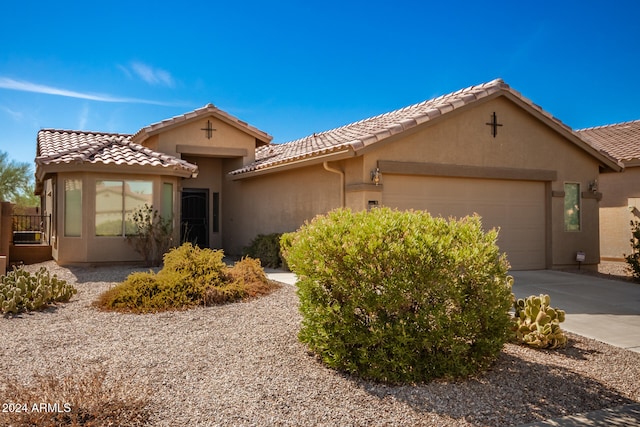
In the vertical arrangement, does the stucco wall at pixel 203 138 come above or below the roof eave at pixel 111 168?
above

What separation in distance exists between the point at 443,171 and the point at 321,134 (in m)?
6.35

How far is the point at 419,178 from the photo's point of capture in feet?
40.0

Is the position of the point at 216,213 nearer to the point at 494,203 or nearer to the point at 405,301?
the point at 494,203

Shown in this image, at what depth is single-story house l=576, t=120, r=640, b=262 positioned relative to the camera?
17.4 meters

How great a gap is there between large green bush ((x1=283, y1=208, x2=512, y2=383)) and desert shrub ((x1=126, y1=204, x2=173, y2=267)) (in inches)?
366

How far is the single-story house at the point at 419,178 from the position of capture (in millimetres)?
11922

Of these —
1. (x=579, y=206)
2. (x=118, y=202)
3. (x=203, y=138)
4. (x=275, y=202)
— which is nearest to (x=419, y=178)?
(x=275, y=202)

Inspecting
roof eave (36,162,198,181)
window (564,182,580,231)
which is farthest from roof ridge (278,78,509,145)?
roof eave (36,162,198,181)

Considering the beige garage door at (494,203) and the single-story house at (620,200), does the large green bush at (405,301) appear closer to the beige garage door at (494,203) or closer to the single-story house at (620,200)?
the beige garage door at (494,203)

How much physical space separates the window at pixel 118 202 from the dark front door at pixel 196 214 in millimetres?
3782

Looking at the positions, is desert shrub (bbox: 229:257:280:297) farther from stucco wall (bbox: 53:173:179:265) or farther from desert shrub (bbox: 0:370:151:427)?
stucco wall (bbox: 53:173:179:265)

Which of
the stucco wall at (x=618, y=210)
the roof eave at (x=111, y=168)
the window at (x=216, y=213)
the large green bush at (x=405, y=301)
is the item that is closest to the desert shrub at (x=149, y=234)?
the roof eave at (x=111, y=168)

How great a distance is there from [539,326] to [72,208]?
11.8 meters

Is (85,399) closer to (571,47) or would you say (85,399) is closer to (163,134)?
(163,134)
